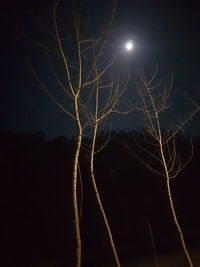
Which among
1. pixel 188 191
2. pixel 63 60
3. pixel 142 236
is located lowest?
pixel 142 236

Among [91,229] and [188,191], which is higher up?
[188,191]

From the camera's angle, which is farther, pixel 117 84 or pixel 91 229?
pixel 91 229

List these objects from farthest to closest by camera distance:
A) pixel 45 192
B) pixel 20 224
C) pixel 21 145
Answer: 1. pixel 21 145
2. pixel 45 192
3. pixel 20 224

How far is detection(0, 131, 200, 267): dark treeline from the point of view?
17641 millimetres

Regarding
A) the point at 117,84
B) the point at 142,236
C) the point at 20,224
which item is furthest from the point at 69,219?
the point at 117,84

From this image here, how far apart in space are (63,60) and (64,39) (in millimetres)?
390

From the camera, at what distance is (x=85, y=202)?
839 inches

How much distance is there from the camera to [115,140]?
2686cm

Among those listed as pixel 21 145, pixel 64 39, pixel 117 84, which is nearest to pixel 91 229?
pixel 21 145

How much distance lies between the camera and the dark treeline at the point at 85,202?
1764 cm

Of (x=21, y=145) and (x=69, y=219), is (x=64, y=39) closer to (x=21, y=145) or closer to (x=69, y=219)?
(x=69, y=219)

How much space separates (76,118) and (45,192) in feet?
52.9

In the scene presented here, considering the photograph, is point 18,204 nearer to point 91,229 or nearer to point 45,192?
point 45,192

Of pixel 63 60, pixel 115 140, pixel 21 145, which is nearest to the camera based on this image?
pixel 63 60
